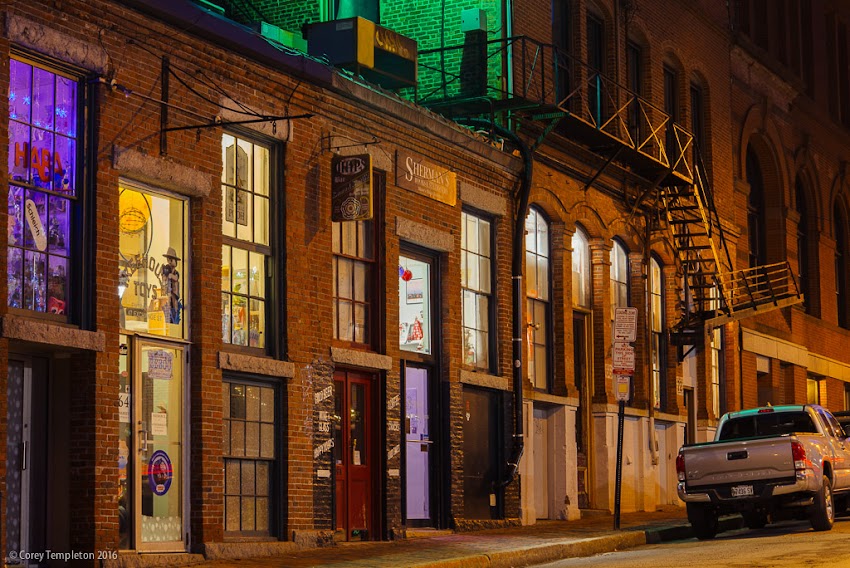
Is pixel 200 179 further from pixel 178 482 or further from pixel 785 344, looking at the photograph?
pixel 785 344

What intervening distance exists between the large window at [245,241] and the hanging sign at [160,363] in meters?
1.05

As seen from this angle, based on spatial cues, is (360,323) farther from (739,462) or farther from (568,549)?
(739,462)

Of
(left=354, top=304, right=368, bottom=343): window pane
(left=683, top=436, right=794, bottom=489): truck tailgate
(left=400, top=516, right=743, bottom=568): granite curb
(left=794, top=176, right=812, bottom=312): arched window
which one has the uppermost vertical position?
(left=794, top=176, right=812, bottom=312): arched window

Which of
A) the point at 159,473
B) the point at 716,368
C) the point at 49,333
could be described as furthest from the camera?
the point at 716,368

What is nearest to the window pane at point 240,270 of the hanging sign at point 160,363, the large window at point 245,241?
the large window at point 245,241

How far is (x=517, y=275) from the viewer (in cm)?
2273

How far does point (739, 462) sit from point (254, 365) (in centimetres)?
A: 662

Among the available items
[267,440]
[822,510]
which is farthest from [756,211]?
[267,440]

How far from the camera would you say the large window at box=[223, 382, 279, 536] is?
54.3ft

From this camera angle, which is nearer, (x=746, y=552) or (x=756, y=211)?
(x=746, y=552)

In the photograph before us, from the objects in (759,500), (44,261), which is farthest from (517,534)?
(44,261)

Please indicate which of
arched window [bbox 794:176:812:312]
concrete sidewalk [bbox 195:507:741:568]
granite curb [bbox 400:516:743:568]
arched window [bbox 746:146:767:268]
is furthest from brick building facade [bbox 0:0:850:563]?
arched window [bbox 794:176:812:312]

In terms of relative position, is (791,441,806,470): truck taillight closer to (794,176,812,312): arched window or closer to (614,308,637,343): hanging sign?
(614,308,637,343): hanging sign

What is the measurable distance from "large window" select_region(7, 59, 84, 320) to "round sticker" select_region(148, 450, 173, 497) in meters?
1.95
